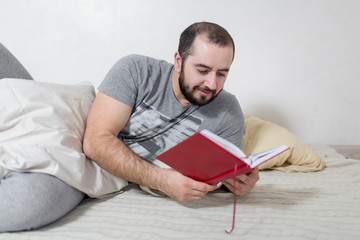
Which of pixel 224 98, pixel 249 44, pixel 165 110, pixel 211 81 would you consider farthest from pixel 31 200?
pixel 249 44

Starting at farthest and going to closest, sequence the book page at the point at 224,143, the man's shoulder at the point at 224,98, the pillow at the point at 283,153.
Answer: the pillow at the point at 283,153 → the man's shoulder at the point at 224,98 → the book page at the point at 224,143

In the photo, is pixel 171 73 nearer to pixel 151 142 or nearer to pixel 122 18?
pixel 151 142

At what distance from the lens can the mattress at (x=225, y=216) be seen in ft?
2.77

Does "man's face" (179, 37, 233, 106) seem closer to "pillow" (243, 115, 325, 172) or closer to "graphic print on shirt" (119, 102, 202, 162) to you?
"graphic print on shirt" (119, 102, 202, 162)

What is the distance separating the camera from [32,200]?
84cm

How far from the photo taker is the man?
1.03 metres

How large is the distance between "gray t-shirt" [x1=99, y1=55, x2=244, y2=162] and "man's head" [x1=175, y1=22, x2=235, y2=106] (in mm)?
90

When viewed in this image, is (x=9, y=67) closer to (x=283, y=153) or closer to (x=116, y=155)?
(x=116, y=155)

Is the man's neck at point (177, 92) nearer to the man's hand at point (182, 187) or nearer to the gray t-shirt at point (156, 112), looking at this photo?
the gray t-shirt at point (156, 112)

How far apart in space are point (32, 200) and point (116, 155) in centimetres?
30

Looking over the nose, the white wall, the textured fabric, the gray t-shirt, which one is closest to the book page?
the nose

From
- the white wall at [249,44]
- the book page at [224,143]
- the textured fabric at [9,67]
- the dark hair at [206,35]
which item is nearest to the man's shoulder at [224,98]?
the dark hair at [206,35]

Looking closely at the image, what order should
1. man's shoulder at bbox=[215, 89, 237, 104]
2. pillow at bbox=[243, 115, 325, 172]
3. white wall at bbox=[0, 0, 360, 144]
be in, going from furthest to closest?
white wall at bbox=[0, 0, 360, 144] < pillow at bbox=[243, 115, 325, 172] < man's shoulder at bbox=[215, 89, 237, 104]

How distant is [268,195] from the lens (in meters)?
1.13
